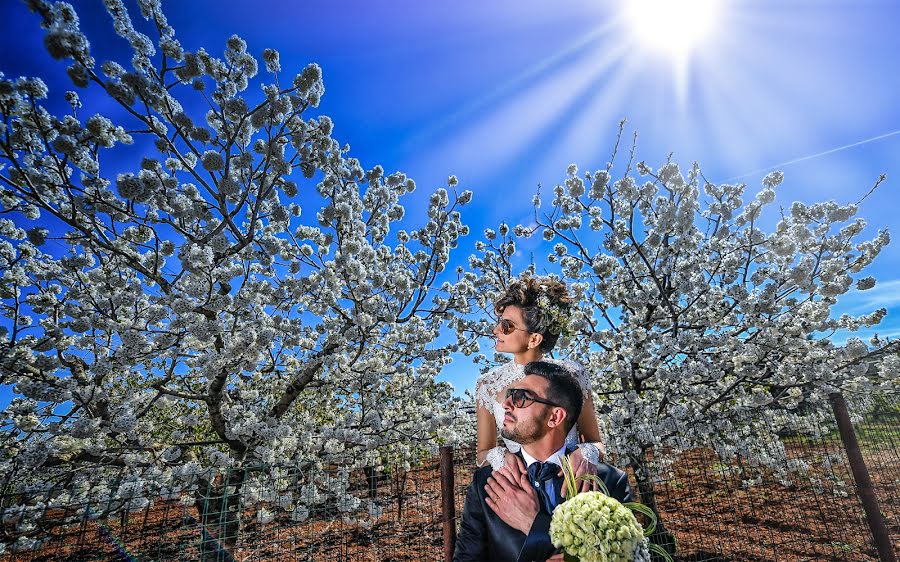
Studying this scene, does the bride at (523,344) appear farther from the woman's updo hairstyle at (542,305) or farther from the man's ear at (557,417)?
the man's ear at (557,417)

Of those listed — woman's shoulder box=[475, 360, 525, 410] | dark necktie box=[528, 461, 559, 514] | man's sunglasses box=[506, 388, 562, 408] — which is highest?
woman's shoulder box=[475, 360, 525, 410]

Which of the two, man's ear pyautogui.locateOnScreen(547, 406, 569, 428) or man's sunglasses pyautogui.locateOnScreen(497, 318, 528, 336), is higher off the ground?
man's sunglasses pyautogui.locateOnScreen(497, 318, 528, 336)

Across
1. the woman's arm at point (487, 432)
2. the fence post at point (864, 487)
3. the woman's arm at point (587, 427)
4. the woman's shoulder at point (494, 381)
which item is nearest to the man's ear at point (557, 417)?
the woman's arm at point (587, 427)

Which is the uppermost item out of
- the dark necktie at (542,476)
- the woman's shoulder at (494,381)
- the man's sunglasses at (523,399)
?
the woman's shoulder at (494,381)

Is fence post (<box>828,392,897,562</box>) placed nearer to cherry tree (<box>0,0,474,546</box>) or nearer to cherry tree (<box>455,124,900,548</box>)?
cherry tree (<box>455,124,900,548</box>)

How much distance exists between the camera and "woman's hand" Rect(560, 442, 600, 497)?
179 centimetres

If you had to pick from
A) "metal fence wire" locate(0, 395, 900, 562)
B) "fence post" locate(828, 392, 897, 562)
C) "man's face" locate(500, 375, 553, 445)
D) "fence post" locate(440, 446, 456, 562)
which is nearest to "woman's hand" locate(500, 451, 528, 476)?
"man's face" locate(500, 375, 553, 445)

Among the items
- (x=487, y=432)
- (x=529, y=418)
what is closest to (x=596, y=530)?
(x=529, y=418)

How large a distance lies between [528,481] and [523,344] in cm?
82

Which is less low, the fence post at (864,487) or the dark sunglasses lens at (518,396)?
the dark sunglasses lens at (518,396)

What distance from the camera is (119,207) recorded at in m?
3.93

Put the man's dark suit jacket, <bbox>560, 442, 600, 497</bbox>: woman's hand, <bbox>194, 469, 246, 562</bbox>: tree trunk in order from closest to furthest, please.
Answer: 1. the man's dark suit jacket
2. <bbox>560, 442, 600, 497</bbox>: woman's hand
3. <bbox>194, 469, 246, 562</bbox>: tree trunk

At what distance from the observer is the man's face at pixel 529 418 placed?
203 cm

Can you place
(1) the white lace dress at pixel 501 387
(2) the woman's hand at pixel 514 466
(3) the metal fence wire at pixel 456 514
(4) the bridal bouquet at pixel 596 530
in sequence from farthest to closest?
(3) the metal fence wire at pixel 456 514 < (1) the white lace dress at pixel 501 387 < (2) the woman's hand at pixel 514 466 < (4) the bridal bouquet at pixel 596 530
